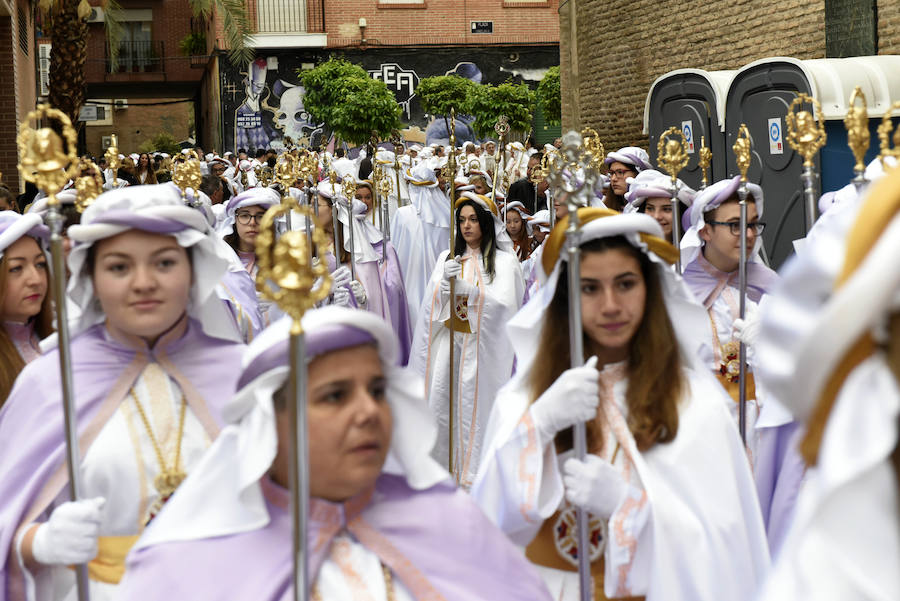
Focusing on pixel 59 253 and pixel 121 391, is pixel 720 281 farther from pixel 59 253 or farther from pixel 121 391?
pixel 59 253

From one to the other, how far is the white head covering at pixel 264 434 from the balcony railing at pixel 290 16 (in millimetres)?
38416

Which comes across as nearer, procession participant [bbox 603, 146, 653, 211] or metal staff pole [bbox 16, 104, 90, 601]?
metal staff pole [bbox 16, 104, 90, 601]

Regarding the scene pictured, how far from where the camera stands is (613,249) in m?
3.94

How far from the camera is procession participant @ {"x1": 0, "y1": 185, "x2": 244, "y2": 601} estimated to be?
4.00 metres

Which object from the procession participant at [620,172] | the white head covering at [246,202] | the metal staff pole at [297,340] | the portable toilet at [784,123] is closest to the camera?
the metal staff pole at [297,340]

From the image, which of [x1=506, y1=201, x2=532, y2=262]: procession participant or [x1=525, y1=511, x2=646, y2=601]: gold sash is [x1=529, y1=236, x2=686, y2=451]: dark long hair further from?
[x1=506, y1=201, x2=532, y2=262]: procession participant

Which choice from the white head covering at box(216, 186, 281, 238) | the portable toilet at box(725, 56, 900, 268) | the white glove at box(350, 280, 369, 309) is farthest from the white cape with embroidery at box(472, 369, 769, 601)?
the portable toilet at box(725, 56, 900, 268)

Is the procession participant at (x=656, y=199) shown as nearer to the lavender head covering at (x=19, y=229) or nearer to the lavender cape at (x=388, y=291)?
the lavender cape at (x=388, y=291)

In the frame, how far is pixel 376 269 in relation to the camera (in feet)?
37.6

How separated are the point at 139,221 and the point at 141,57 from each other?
5129 cm

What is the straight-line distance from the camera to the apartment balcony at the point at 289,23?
132 ft

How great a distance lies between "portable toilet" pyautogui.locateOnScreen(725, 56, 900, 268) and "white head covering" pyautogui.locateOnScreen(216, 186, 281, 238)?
5.20 meters

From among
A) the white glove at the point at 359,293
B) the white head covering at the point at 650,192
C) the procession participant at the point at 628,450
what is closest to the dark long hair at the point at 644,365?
the procession participant at the point at 628,450

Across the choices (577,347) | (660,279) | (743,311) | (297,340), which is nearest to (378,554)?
(297,340)
